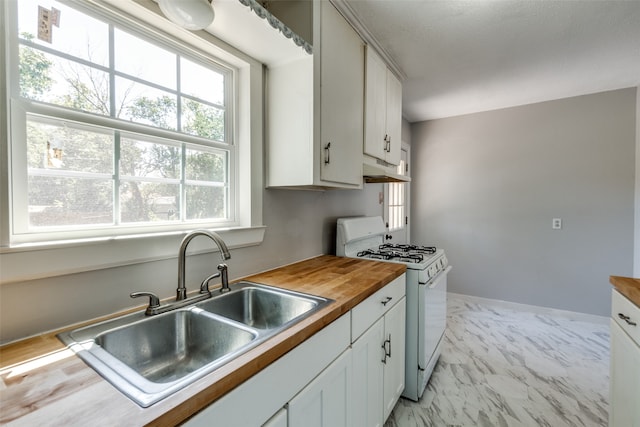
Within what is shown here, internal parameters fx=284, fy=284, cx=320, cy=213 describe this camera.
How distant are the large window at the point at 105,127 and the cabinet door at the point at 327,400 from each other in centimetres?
87

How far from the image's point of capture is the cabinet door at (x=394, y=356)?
60.6 inches

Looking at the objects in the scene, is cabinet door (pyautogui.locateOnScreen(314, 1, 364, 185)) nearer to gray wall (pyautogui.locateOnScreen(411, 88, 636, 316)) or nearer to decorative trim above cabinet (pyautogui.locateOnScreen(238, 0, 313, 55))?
decorative trim above cabinet (pyautogui.locateOnScreen(238, 0, 313, 55))

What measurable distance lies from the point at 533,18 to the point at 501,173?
2.01 m

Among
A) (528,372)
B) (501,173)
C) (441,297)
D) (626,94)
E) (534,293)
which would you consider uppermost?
(626,94)

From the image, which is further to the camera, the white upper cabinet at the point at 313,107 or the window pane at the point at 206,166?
the white upper cabinet at the point at 313,107

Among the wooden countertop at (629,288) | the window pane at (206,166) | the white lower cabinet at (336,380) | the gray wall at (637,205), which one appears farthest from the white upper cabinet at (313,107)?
the gray wall at (637,205)

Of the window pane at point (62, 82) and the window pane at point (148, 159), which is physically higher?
the window pane at point (62, 82)

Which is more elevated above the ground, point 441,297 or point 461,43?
point 461,43

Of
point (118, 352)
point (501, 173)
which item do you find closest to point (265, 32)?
point (118, 352)

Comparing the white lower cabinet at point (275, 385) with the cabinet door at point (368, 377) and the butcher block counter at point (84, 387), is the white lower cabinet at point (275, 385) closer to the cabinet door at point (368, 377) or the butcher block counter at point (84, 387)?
the butcher block counter at point (84, 387)

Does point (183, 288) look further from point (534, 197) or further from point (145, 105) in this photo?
point (534, 197)

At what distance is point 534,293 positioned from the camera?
10.6 ft

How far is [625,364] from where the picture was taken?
1214 mm

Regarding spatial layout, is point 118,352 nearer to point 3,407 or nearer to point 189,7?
point 3,407
